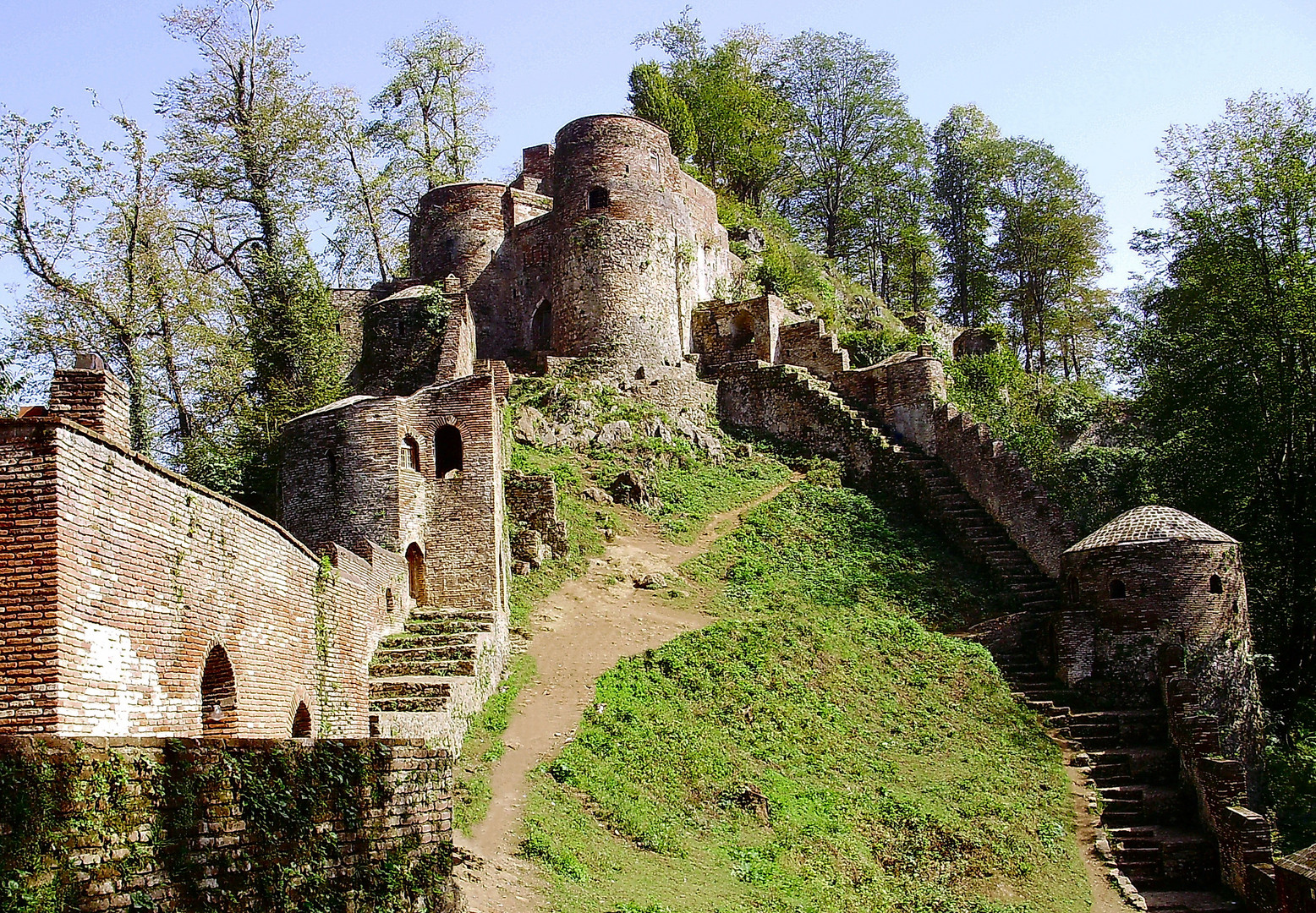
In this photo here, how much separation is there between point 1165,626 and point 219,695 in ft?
59.6

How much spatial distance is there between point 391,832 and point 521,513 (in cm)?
1551

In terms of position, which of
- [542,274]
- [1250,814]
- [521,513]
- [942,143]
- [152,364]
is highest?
[942,143]

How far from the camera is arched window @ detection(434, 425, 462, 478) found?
20609mm

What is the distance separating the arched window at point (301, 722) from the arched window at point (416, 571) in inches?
223

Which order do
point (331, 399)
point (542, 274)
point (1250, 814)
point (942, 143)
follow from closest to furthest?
point (1250, 814) → point (331, 399) → point (542, 274) → point (942, 143)

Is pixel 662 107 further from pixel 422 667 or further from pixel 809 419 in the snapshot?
pixel 422 667

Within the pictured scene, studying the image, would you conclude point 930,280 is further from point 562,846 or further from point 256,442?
point 562,846

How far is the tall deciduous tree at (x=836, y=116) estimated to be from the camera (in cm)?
5206

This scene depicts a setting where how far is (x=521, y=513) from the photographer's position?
75.4 feet

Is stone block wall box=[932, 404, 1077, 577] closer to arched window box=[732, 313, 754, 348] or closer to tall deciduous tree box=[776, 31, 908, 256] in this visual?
arched window box=[732, 313, 754, 348]

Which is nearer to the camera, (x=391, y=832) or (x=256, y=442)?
(x=391, y=832)

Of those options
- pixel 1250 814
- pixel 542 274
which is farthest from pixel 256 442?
pixel 1250 814

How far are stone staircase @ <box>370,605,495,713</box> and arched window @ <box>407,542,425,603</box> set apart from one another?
0.30m

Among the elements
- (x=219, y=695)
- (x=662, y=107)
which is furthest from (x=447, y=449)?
(x=662, y=107)
